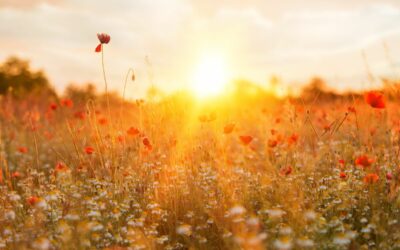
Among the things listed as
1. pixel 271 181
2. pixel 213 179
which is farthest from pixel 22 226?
pixel 271 181

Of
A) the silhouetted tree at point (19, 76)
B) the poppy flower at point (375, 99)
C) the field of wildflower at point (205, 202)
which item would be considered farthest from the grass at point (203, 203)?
the silhouetted tree at point (19, 76)

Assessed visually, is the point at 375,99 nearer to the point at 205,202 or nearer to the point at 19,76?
the point at 205,202

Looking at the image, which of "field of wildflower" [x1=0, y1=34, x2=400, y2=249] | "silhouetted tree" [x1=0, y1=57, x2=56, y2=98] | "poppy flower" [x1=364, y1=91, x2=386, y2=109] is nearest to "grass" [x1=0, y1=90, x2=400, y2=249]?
"field of wildflower" [x1=0, y1=34, x2=400, y2=249]

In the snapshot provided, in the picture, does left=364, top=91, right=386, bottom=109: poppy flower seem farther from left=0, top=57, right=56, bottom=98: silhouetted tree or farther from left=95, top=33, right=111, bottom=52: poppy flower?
left=0, top=57, right=56, bottom=98: silhouetted tree

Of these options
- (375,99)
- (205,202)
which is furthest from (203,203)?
(375,99)

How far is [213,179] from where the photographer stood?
443 centimetres

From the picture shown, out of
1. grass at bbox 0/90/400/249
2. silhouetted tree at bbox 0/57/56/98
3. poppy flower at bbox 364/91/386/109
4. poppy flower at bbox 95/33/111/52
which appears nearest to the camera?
grass at bbox 0/90/400/249

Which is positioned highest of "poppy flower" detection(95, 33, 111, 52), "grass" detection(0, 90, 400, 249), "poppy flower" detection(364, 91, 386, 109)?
"poppy flower" detection(95, 33, 111, 52)

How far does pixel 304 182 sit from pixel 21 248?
8.16ft

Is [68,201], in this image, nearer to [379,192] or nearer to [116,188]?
[116,188]

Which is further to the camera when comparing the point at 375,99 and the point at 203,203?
the point at 203,203

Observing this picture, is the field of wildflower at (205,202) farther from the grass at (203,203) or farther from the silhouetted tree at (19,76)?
the silhouetted tree at (19,76)

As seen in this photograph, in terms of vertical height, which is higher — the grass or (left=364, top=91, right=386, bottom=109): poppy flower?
(left=364, top=91, right=386, bottom=109): poppy flower

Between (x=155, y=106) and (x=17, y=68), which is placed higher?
(x=17, y=68)
